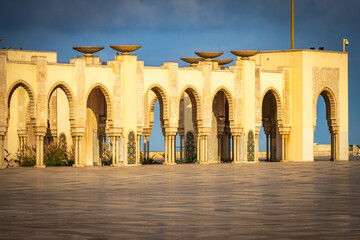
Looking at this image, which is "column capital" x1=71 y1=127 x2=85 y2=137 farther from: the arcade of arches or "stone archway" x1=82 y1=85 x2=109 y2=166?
"stone archway" x1=82 y1=85 x2=109 y2=166

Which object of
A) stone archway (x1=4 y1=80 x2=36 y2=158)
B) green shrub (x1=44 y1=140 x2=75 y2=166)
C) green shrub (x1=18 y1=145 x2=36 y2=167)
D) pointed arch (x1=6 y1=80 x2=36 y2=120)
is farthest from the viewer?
stone archway (x1=4 y1=80 x2=36 y2=158)

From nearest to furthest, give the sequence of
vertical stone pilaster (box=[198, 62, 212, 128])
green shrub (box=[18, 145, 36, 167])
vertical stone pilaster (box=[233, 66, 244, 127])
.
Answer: green shrub (box=[18, 145, 36, 167]) < vertical stone pilaster (box=[198, 62, 212, 128]) < vertical stone pilaster (box=[233, 66, 244, 127])

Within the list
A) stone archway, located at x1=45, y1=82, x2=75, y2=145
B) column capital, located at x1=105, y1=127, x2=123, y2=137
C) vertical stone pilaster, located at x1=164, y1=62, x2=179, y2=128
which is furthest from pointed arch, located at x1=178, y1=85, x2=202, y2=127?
stone archway, located at x1=45, y1=82, x2=75, y2=145

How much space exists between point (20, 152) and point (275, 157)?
14.4 metres

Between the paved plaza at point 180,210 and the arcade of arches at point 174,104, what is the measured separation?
1168cm

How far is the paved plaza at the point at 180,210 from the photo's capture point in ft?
35.0

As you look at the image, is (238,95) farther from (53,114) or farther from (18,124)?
(18,124)

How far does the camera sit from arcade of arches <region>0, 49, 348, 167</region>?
110ft

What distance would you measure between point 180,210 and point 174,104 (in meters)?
23.1

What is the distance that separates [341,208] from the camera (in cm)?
1405

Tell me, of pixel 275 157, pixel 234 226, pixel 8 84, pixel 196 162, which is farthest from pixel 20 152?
pixel 234 226

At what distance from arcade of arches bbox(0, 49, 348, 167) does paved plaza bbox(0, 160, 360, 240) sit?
38.3 ft

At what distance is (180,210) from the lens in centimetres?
1380

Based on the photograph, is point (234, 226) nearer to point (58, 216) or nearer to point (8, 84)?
point (58, 216)
